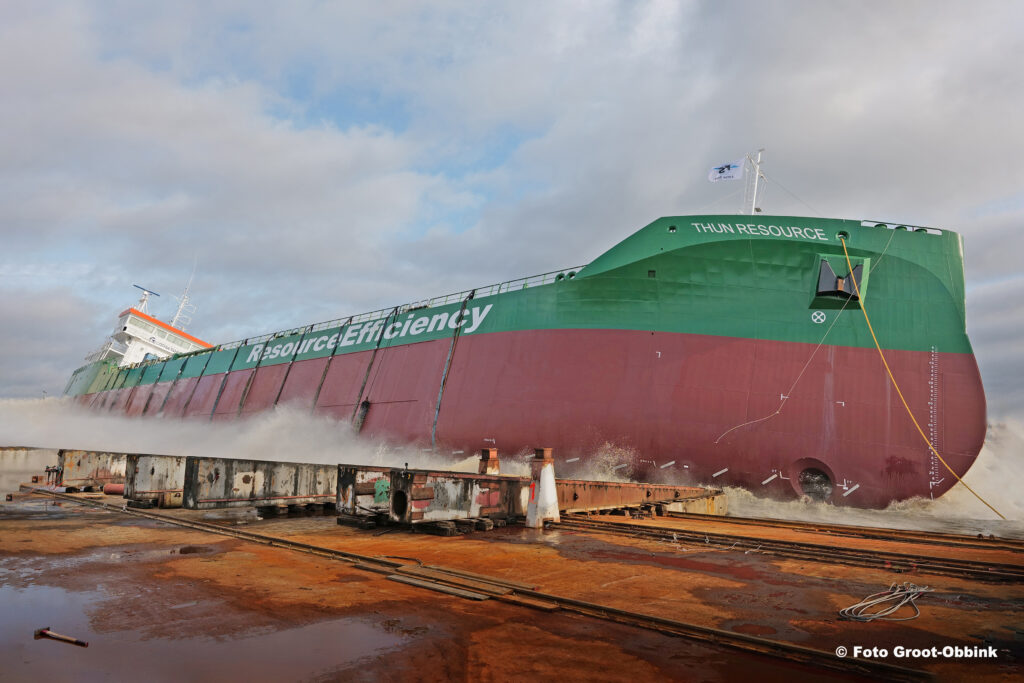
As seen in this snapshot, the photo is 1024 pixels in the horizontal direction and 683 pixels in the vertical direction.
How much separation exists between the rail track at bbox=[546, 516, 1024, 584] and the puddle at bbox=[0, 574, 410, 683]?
15.9 ft

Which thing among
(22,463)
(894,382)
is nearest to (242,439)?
(22,463)

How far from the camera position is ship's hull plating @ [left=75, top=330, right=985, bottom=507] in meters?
13.4

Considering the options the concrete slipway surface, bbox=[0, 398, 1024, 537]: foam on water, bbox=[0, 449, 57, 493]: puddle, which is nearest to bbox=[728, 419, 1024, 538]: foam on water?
bbox=[0, 398, 1024, 537]: foam on water

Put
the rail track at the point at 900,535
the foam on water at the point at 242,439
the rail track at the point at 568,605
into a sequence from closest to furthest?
the rail track at the point at 568,605 → the rail track at the point at 900,535 → the foam on water at the point at 242,439

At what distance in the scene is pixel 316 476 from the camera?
10883mm

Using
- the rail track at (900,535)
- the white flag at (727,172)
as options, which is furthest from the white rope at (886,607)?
the white flag at (727,172)

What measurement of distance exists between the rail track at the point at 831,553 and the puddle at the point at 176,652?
4.86 metres

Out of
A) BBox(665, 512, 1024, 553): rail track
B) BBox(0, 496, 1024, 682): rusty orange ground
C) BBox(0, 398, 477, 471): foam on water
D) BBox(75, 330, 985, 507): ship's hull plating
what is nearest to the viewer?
BBox(0, 496, 1024, 682): rusty orange ground

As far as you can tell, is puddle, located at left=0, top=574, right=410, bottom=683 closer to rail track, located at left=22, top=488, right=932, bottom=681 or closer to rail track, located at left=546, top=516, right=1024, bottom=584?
rail track, located at left=22, top=488, right=932, bottom=681

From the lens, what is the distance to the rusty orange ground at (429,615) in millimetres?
3004

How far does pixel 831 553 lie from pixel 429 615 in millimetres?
4865

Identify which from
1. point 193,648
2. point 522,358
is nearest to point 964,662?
point 193,648

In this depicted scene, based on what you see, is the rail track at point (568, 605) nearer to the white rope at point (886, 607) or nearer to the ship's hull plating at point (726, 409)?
the white rope at point (886, 607)

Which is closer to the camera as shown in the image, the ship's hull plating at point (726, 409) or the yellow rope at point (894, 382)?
the yellow rope at point (894, 382)
